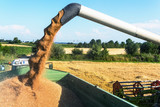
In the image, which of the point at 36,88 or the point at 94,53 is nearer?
the point at 36,88

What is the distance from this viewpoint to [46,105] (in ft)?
11.2

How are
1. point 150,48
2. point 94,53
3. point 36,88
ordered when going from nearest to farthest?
point 36,88 → point 94,53 → point 150,48

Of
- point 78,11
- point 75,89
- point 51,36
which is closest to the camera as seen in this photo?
point 78,11

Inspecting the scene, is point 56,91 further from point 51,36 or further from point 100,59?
point 100,59

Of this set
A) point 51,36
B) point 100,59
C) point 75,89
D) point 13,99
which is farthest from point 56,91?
point 100,59

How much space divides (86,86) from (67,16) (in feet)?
5.18

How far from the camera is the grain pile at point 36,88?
10.8 ft

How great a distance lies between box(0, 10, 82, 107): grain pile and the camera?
10.8ft

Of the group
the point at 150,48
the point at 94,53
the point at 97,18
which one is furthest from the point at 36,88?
the point at 150,48

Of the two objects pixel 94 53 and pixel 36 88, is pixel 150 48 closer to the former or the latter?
pixel 94 53

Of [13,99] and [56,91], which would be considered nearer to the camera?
[13,99]

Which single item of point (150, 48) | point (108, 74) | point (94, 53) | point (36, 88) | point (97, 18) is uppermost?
point (97, 18)

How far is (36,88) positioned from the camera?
141 inches

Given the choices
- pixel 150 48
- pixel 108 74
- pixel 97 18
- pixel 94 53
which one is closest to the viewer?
pixel 97 18
